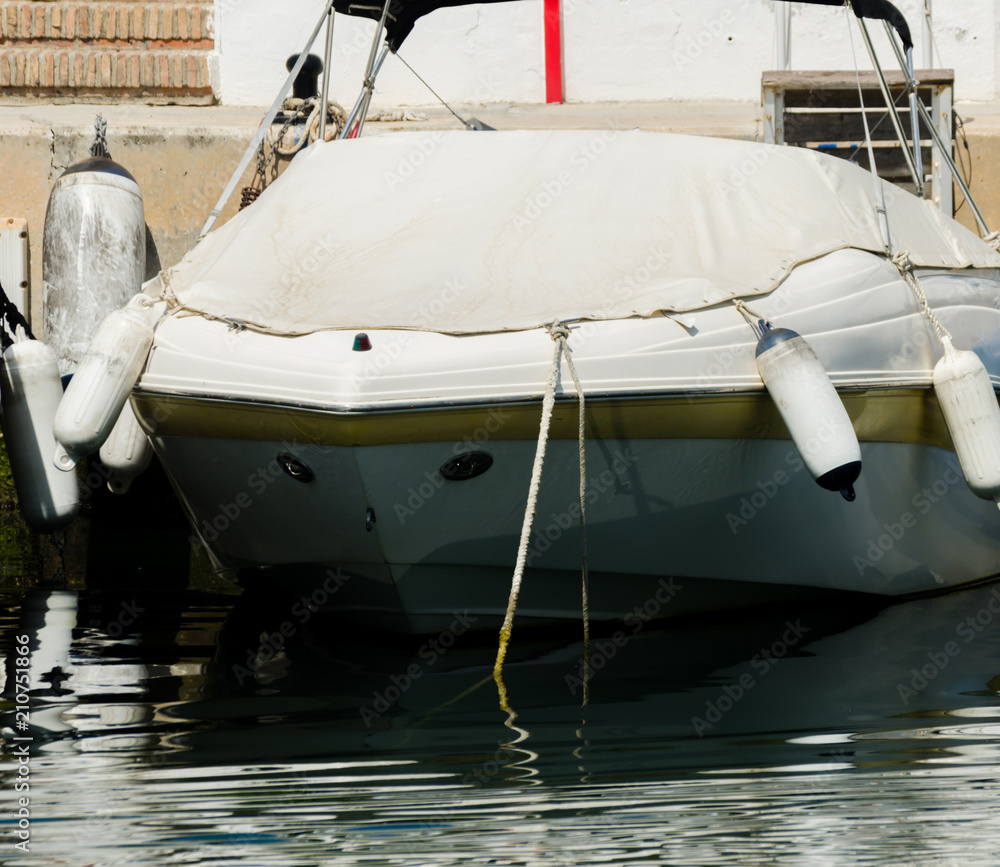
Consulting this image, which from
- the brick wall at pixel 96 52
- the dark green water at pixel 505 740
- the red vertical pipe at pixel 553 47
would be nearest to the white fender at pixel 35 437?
the dark green water at pixel 505 740

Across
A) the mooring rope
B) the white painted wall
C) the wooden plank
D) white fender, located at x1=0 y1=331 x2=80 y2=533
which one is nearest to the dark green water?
the mooring rope

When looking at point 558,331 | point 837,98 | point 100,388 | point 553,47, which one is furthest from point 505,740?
point 553,47

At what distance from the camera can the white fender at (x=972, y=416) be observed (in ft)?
14.0

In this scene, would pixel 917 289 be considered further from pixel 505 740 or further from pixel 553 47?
pixel 553 47

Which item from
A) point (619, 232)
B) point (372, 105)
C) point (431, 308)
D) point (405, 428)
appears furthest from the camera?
point (372, 105)

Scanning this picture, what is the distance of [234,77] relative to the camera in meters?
9.55

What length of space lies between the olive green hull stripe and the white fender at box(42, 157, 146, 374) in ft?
9.92

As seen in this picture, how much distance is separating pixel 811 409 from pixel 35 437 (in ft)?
9.86

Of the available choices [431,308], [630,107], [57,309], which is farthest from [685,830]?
[630,107]

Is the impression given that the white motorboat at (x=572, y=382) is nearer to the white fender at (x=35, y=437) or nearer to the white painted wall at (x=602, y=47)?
the white fender at (x=35, y=437)

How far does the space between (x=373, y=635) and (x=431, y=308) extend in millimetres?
1181

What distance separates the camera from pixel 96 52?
913cm

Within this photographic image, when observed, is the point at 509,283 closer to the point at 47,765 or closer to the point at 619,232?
the point at 619,232

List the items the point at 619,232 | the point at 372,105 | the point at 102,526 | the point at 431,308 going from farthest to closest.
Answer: the point at 372,105 → the point at 102,526 → the point at 619,232 → the point at 431,308
